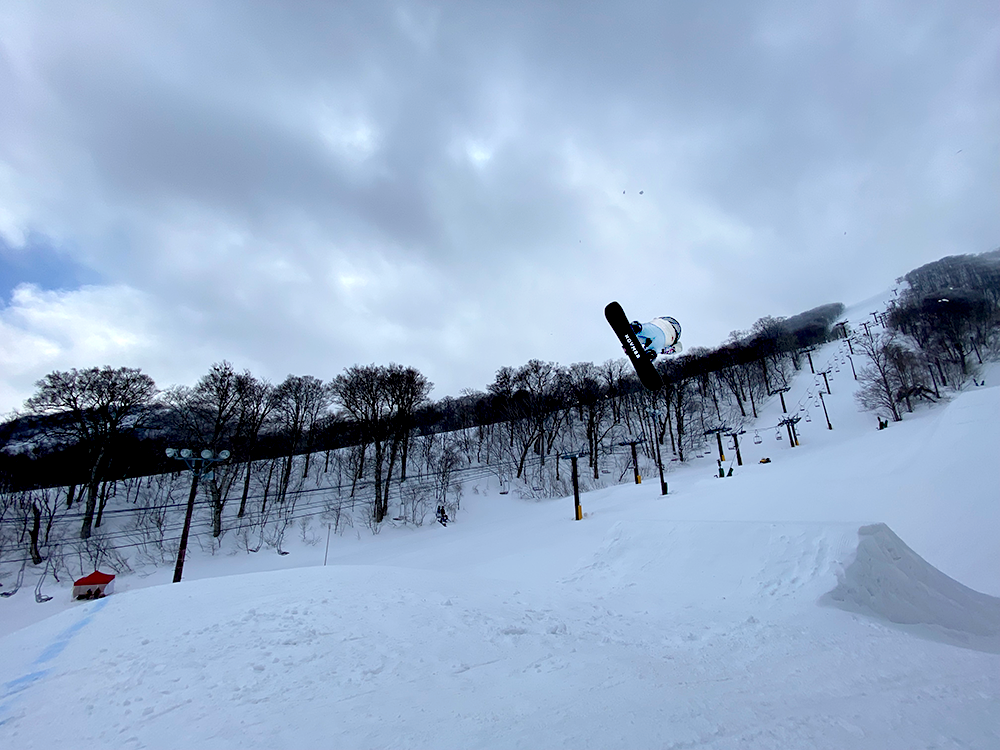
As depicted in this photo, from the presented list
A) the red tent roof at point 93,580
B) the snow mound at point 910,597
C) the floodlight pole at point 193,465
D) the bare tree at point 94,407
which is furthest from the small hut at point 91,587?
the snow mound at point 910,597

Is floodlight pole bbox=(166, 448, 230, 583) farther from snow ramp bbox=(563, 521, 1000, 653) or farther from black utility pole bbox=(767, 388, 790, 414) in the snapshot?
black utility pole bbox=(767, 388, 790, 414)

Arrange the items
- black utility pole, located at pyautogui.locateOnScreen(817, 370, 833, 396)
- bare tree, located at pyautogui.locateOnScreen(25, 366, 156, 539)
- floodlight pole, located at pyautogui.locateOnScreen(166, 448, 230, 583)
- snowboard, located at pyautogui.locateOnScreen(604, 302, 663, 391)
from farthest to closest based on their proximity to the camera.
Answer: black utility pole, located at pyautogui.locateOnScreen(817, 370, 833, 396) → bare tree, located at pyautogui.locateOnScreen(25, 366, 156, 539) → floodlight pole, located at pyautogui.locateOnScreen(166, 448, 230, 583) → snowboard, located at pyautogui.locateOnScreen(604, 302, 663, 391)

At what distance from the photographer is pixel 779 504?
53.8 ft

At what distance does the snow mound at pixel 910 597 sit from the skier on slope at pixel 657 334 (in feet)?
19.8

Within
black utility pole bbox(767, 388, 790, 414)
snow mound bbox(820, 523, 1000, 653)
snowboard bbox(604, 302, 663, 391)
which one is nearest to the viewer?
snowboard bbox(604, 302, 663, 391)

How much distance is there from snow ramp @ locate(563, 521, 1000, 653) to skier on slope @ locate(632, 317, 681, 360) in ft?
19.3

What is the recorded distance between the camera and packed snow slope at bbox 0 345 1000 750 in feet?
11.8

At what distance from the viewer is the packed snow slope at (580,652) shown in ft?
11.8

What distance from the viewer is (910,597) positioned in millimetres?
7172

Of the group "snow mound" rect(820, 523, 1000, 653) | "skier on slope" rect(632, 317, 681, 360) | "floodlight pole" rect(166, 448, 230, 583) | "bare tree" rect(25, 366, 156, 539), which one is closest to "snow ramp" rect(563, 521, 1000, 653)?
"snow mound" rect(820, 523, 1000, 653)

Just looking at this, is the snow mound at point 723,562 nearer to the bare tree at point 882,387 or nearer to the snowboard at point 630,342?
the snowboard at point 630,342

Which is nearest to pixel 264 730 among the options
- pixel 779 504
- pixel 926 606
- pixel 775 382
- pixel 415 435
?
pixel 926 606

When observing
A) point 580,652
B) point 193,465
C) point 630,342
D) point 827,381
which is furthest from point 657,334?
point 827,381

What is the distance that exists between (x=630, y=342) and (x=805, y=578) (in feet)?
23.3
